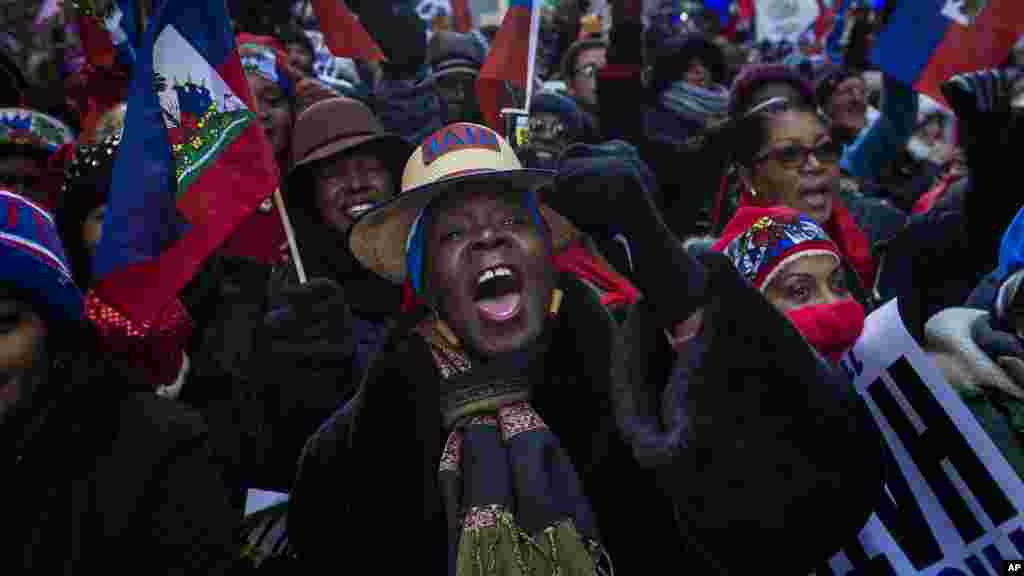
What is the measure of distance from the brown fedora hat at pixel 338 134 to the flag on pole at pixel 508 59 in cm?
49

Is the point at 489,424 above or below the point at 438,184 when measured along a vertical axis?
below

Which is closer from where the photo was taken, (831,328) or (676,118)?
(831,328)

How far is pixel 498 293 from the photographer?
2467 millimetres

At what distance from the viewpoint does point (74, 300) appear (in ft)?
7.11

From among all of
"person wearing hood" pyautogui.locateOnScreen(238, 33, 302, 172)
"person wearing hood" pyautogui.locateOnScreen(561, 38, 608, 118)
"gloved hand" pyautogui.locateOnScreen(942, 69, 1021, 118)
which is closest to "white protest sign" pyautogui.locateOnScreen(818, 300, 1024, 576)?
"gloved hand" pyautogui.locateOnScreen(942, 69, 1021, 118)

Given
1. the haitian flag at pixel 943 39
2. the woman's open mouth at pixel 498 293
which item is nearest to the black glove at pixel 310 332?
the woman's open mouth at pixel 498 293

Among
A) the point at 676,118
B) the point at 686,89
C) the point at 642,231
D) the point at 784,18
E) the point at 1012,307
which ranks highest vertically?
the point at 642,231

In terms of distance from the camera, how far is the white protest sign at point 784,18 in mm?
9203

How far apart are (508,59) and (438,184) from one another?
3.52ft

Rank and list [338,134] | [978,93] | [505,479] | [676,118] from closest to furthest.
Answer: [505,479] → [978,93] → [338,134] → [676,118]

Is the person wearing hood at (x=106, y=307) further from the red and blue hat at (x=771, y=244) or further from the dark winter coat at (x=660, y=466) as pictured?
the red and blue hat at (x=771, y=244)

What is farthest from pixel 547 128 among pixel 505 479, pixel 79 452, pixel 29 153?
pixel 79 452

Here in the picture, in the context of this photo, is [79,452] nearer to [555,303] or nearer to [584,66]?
[555,303]

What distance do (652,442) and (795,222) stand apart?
119 cm
